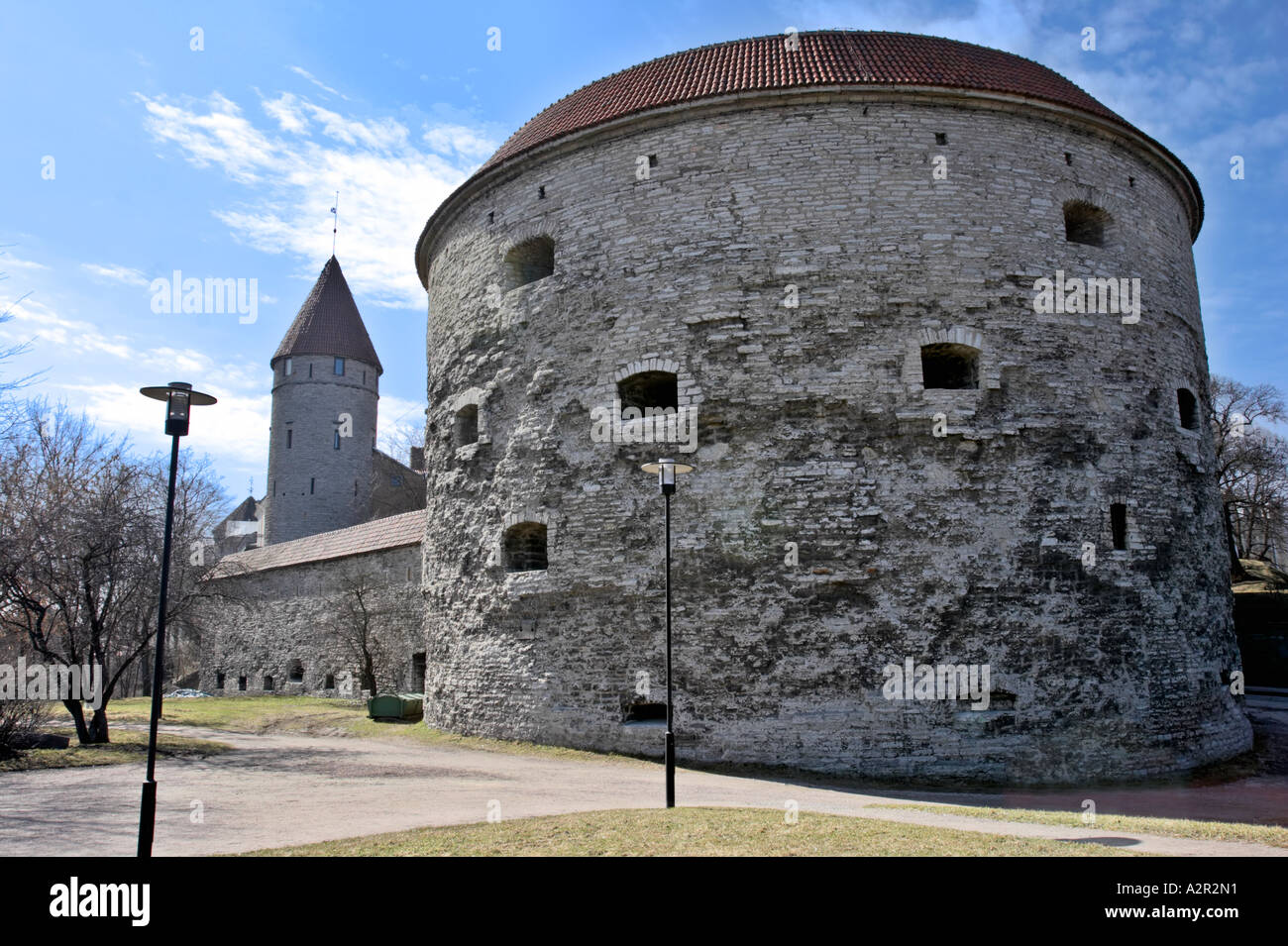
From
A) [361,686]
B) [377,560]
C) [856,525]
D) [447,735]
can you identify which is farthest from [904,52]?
[361,686]

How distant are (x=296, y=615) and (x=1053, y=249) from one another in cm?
2124

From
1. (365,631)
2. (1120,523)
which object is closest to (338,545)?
(365,631)

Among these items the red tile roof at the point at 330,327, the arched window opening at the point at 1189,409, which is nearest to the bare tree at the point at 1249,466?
the arched window opening at the point at 1189,409

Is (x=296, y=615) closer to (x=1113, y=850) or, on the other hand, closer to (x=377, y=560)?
(x=377, y=560)

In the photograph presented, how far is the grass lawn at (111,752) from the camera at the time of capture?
1080 centimetres

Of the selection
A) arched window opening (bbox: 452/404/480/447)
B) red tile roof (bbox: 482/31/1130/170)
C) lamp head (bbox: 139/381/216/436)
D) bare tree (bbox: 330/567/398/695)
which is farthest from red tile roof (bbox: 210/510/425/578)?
lamp head (bbox: 139/381/216/436)

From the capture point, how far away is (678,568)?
11422 mm

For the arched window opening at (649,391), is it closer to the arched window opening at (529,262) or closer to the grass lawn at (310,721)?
the arched window opening at (529,262)

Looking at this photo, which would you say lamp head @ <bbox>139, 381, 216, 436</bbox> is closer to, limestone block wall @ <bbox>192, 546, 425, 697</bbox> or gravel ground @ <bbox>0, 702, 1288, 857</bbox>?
gravel ground @ <bbox>0, 702, 1288, 857</bbox>

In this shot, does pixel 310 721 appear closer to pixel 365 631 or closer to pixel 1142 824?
pixel 365 631

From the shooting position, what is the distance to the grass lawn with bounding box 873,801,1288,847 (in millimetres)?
6992

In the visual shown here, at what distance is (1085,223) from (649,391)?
691 cm

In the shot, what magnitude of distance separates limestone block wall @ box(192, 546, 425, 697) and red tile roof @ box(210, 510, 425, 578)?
21cm

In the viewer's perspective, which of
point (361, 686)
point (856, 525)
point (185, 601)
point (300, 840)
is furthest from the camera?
point (361, 686)
